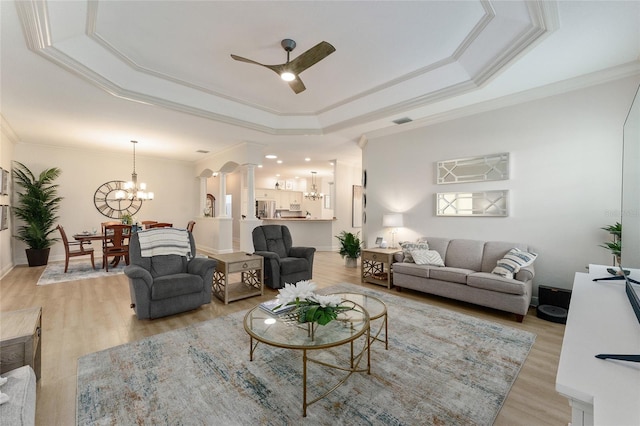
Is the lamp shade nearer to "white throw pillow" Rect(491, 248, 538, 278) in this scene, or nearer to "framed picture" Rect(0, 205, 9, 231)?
"white throw pillow" Rect(491, 248, 538, 278)

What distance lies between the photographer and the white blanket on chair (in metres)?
3.37

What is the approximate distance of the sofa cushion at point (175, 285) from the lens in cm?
299

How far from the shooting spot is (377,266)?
16.3 feet

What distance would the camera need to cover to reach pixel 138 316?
2979 mm

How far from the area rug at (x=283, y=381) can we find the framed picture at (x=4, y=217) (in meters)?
4.46

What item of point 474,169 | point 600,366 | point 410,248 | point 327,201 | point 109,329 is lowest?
point 109,329

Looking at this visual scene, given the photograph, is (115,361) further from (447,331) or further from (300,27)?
(300,27)

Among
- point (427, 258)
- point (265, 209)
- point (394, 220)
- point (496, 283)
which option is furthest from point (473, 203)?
point (265, 209)

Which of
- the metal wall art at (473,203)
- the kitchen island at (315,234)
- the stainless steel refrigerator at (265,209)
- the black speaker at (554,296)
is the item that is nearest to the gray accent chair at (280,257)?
the metal wall art at (473,203)

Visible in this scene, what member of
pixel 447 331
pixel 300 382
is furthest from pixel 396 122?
pixel 300 382

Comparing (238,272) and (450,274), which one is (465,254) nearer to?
(450,274)

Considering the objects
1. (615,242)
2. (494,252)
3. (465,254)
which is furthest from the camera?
(465,254)

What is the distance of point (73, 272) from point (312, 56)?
236 inches

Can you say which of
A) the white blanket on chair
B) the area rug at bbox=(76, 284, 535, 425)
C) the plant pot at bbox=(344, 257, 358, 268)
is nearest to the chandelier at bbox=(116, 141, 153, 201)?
the white blanket on chair
